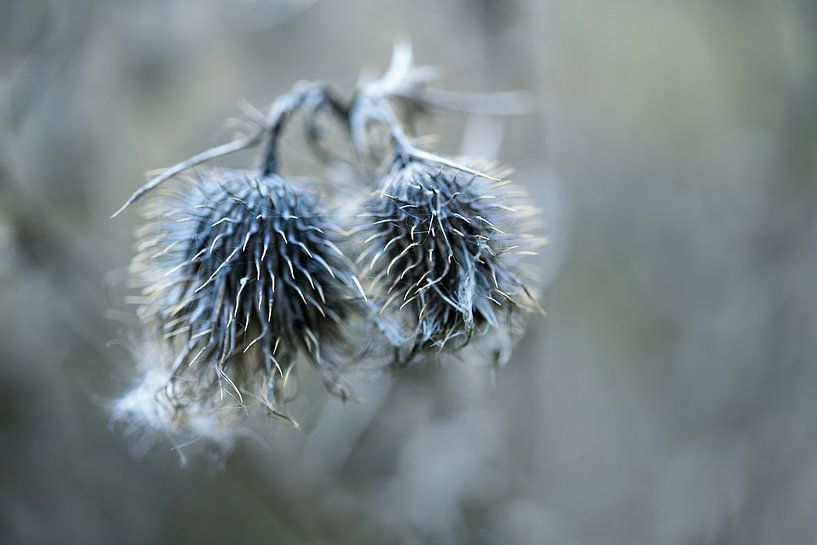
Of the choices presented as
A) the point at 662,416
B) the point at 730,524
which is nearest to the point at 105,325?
the point at 730,524

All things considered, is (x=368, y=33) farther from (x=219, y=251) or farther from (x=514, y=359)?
(x=219, y=251)

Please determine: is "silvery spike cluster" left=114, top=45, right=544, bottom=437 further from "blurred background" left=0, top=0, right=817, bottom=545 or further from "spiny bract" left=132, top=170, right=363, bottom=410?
"blurred background" left=0, top=0, right=817, bottom=545

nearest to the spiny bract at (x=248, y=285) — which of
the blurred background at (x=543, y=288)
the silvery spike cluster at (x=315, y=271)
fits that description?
the silvery spike cluster at (x=315, y=271)

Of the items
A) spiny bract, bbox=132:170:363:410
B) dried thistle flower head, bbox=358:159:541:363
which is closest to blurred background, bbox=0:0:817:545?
spiny bract, bbox=132:170:363:410

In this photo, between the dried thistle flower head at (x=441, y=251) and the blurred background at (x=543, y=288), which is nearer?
the dried thistle flower head at (x=441, y=251)

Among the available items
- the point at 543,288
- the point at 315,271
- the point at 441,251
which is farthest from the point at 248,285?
the point at 543,288

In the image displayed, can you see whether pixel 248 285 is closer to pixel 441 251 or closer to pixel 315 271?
pixel 315 271

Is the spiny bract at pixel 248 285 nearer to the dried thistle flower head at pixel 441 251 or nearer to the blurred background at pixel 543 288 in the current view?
the dried thistle flower head at pixel 441 251
